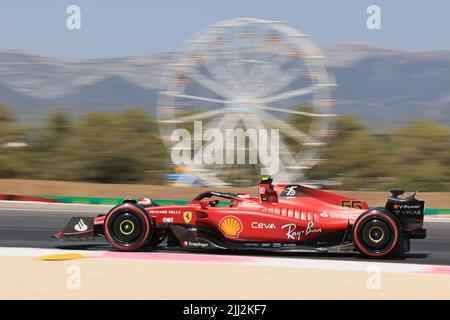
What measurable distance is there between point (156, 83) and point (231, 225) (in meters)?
169

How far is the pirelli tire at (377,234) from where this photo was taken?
10922 millimetres

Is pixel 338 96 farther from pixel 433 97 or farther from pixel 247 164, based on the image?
pixel 247 164

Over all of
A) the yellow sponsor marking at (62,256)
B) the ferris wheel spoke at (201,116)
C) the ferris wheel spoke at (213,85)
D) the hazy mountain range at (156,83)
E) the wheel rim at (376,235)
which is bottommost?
the yellow sponsor marking at (62,256)

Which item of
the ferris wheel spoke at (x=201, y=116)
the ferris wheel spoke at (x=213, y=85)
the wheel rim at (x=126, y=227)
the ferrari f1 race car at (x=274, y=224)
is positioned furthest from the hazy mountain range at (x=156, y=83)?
the wheel rim at (x=126, y=227)

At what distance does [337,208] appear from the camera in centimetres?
1141

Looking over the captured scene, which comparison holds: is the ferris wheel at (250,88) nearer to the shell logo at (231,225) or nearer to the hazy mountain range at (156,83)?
the shell logo at (231,225)

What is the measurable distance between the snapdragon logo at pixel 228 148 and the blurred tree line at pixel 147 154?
433 cm

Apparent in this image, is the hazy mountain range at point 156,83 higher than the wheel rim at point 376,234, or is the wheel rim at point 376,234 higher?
the hazy mountain range at point 156,83

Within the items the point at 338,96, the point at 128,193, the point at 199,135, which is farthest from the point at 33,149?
the point at 338,96

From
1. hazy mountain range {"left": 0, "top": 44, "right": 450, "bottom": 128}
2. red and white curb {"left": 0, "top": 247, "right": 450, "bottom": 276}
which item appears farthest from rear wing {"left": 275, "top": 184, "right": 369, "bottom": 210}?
hazy mountain range {"left": 0, "top": 44, "right": 450, "bottom": 128}

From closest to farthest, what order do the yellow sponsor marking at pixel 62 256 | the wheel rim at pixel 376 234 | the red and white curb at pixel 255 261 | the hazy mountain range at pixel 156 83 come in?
1. the red and white curb at pixel 255 261
2. the yellow sponsor marking at pixel 62 256
3. the wheel rim at pixel 376 234
4. the hazy mountain range at pixel 156 83

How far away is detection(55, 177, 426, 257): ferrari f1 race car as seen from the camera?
11016mm

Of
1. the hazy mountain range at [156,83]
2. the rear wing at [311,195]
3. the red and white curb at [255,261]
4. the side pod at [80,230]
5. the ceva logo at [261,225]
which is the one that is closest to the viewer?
the red and white curb at [255,261]

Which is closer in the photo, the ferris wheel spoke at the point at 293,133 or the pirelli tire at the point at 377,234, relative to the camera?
the pirelli tire at the point at 377,234
